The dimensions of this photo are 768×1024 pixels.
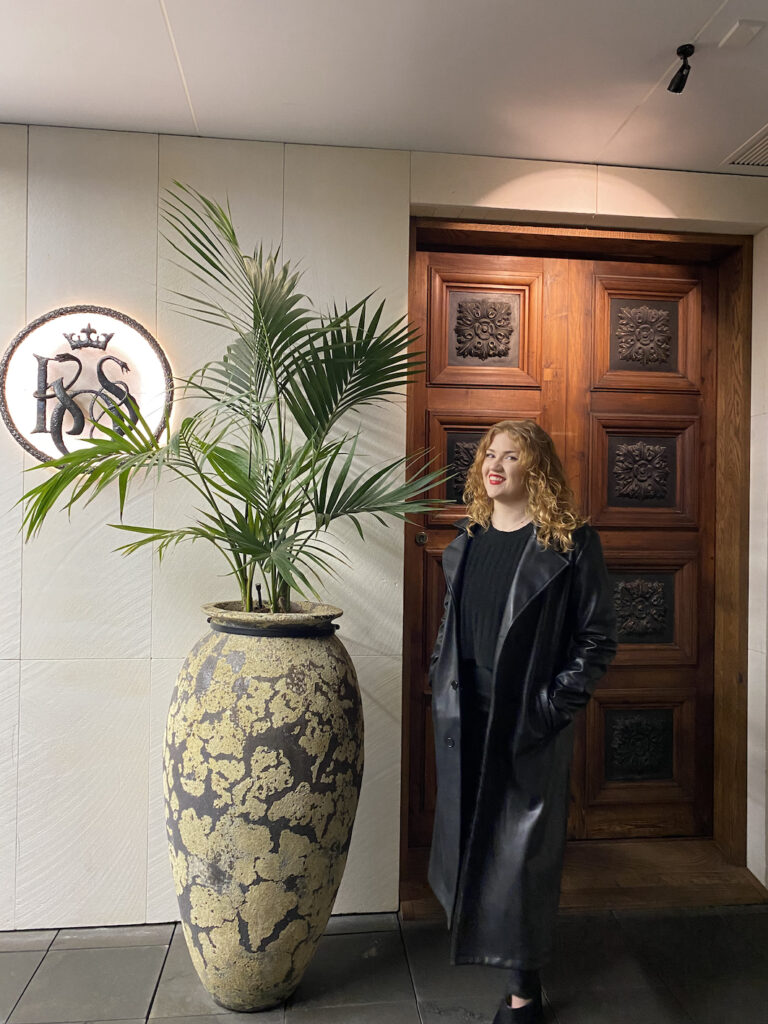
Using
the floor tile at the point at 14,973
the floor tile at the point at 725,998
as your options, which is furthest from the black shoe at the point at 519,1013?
the floor tile at the point at 14,973

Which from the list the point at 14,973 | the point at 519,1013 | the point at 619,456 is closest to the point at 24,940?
the point at 14,973

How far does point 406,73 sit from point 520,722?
5.82 feet

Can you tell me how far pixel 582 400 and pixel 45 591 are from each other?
200 cm

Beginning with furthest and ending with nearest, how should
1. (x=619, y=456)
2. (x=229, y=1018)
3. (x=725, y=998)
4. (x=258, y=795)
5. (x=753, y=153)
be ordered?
(x=619, y=456) < (x=753, y=153) < (x=725, y=998) < (x=229, y=1018) < (x=258, y=795)

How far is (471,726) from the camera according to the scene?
2029mm

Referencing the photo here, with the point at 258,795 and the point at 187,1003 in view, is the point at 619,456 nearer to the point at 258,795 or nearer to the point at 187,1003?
the point at 258,795

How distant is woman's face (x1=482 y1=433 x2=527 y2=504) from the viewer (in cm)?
201

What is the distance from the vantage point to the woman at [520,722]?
1885mm

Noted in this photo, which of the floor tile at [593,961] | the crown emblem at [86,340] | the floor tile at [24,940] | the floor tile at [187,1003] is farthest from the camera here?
the crown emblem at [86,340]

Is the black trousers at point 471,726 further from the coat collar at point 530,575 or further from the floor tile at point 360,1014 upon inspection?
the floor tile at point 360,1014

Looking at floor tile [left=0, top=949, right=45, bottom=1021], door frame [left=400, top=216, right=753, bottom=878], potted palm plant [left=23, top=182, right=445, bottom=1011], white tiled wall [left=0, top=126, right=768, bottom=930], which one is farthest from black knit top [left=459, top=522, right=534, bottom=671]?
floor tile [left=0, top=949, right=45, bottom=1021]

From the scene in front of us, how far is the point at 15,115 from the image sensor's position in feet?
7.72

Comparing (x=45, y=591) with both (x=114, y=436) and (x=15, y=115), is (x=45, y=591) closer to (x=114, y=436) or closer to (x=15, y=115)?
(x=114, y=436)

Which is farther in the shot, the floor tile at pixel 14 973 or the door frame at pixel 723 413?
the door frame at pixel 723 413
